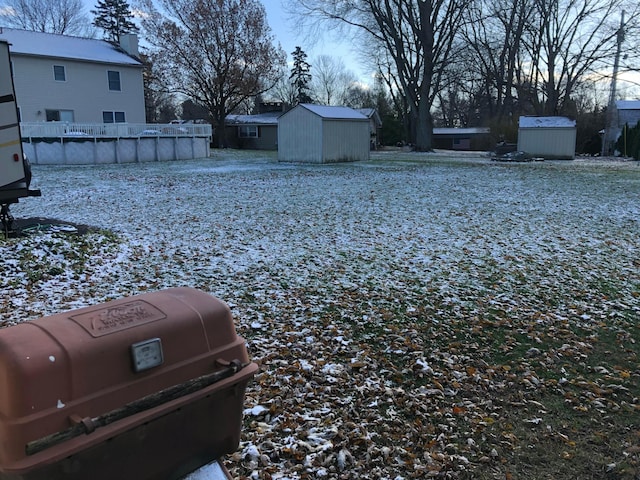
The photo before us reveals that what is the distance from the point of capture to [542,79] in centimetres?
4297

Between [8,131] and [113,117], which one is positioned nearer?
[8,131]

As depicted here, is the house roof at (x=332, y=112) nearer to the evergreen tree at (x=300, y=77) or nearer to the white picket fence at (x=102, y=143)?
the white picket fence at (x=102, y=143)

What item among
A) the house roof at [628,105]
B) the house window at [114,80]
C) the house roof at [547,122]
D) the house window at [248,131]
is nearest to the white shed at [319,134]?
the house roof at [547,122]

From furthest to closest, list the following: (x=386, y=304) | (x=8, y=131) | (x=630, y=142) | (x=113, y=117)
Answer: (x=630, y=142) → (x=113, y=117) → (x=8, y=131) → (x=386, y=304)

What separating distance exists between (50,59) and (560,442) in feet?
102

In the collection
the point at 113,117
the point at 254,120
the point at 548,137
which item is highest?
the point at 254,120

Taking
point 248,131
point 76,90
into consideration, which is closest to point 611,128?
point 248,131

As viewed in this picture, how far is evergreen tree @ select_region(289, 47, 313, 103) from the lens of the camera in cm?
5800

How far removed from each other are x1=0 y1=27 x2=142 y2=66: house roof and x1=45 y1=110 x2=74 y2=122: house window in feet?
9.38

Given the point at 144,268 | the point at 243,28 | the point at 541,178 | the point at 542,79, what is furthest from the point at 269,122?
the point at 144,268

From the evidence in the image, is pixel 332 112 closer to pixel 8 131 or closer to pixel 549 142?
pixel 549 142

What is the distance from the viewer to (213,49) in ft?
120

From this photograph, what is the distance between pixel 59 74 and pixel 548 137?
2784 cm

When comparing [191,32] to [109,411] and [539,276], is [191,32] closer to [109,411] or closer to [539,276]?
[539,276]
